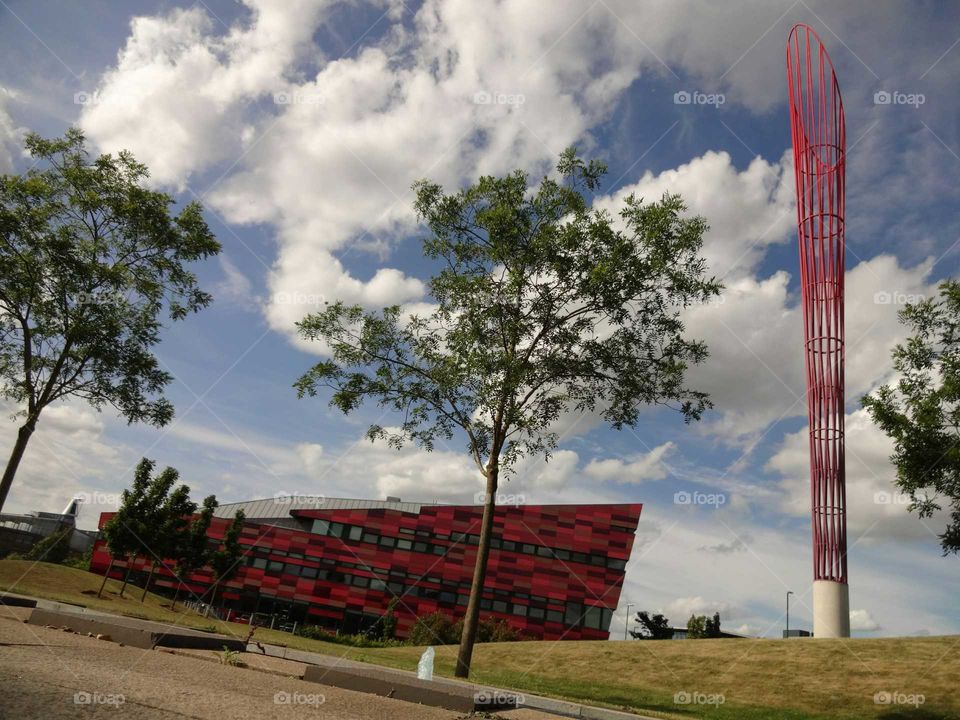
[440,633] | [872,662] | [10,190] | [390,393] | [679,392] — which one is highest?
[10,190]

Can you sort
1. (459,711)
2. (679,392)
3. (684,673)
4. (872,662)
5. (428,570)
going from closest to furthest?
(459,711) → (679,392) → (872,662) → (684,673) → (428,570)

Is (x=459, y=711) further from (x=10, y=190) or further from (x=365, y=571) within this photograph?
(x=365, y=571)

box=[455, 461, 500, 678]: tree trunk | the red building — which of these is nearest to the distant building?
the red building

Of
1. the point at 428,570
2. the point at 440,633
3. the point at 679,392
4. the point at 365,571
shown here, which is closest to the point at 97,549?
the point at 365,571

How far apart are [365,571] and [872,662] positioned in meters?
49.0

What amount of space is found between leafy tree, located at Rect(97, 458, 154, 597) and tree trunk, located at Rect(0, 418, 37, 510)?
26.0 meters

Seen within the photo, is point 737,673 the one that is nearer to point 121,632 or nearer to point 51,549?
point 121,632

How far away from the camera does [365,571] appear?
208ft

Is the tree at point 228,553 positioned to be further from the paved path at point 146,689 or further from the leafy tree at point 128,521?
the paved path at point 146,689

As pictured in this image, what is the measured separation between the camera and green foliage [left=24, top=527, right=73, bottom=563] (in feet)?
192

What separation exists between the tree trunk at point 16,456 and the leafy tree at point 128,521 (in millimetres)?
25966

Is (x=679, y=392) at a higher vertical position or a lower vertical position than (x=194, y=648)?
higher

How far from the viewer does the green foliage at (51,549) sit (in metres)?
58.5

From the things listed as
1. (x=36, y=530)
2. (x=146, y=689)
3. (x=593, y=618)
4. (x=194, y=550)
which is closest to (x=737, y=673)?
(x=146, y=689)
